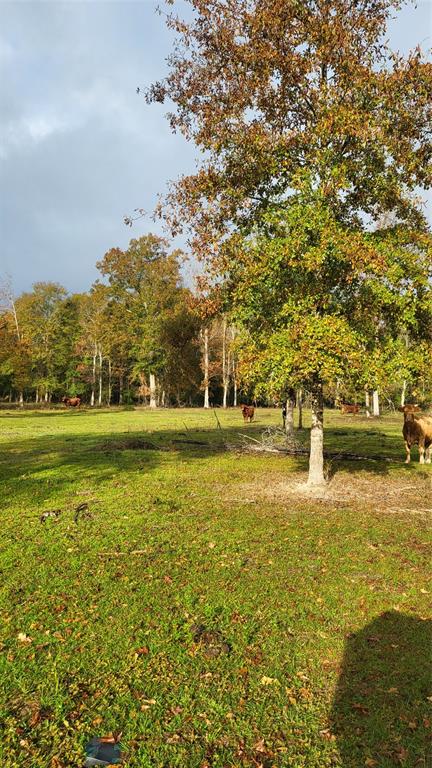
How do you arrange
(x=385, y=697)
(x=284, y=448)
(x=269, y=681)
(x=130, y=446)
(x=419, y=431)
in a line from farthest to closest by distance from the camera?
(x=130, y=446), (x=284, y=448), (x=419, y=431), (x=269, y=681), (x=385, y=697)

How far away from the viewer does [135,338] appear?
6206cm

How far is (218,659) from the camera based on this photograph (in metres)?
4.87

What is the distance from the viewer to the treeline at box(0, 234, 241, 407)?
6016cm

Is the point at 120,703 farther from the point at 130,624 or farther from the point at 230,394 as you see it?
the point at 230,394

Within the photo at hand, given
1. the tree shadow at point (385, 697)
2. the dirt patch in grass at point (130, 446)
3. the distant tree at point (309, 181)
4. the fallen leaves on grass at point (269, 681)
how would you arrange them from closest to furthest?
the tree shadow at point (385, 697), the fallen leaves on grass at point (269, 681), the distant tree at point (309, 181), the dirt patch in grass at point (130, 446)

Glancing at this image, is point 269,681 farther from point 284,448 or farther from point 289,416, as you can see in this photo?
point 289,416

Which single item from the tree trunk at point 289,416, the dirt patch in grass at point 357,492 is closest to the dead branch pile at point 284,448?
the tree trunk at point 289,416

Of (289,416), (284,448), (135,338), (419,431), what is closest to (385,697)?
(419,431)

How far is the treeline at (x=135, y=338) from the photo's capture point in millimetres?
60156

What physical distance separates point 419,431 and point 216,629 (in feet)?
45.7

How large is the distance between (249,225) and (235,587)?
30.8ft

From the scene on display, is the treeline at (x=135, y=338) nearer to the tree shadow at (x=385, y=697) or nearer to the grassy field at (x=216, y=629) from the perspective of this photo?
the grassy field at (x=216, y=629)

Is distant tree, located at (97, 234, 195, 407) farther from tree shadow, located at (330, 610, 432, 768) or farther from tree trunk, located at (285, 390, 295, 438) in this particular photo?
tree shadow, located at (330, 610, 432, 768)

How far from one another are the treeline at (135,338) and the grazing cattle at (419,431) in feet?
132
